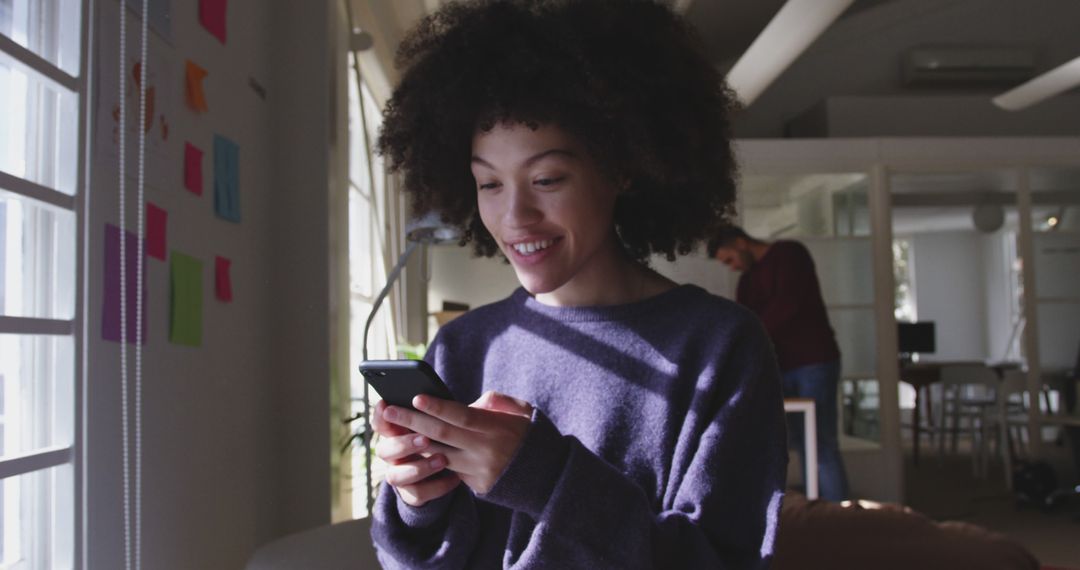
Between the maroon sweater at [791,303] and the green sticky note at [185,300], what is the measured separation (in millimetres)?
3139

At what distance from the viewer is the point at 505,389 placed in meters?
1.10

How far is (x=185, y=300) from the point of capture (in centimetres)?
172

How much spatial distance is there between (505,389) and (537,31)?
1.39ft

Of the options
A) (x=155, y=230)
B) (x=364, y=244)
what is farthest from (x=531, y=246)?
(x=364, y=244)

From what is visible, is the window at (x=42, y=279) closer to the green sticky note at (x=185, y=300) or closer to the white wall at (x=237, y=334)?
the white wall at (x=237, y=334)

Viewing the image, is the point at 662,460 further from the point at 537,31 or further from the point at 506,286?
the point at 506,286

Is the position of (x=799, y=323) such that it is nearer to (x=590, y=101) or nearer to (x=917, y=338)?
(x=590, y=101)

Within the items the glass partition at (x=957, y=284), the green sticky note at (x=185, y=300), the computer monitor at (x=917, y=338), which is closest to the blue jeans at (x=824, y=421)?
the green sticky note at (x=185, y=300)

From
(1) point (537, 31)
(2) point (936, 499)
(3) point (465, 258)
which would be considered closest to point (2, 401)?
(1) point (537, 31)

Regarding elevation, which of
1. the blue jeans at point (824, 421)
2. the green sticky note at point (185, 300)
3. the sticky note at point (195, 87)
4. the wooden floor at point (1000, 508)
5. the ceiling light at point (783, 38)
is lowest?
the wooden floor at point (1000, 508)

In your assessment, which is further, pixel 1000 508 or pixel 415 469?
pixel 1000 508

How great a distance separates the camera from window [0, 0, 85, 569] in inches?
46.8

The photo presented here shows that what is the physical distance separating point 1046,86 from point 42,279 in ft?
16.9

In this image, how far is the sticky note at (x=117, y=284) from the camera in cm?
136
